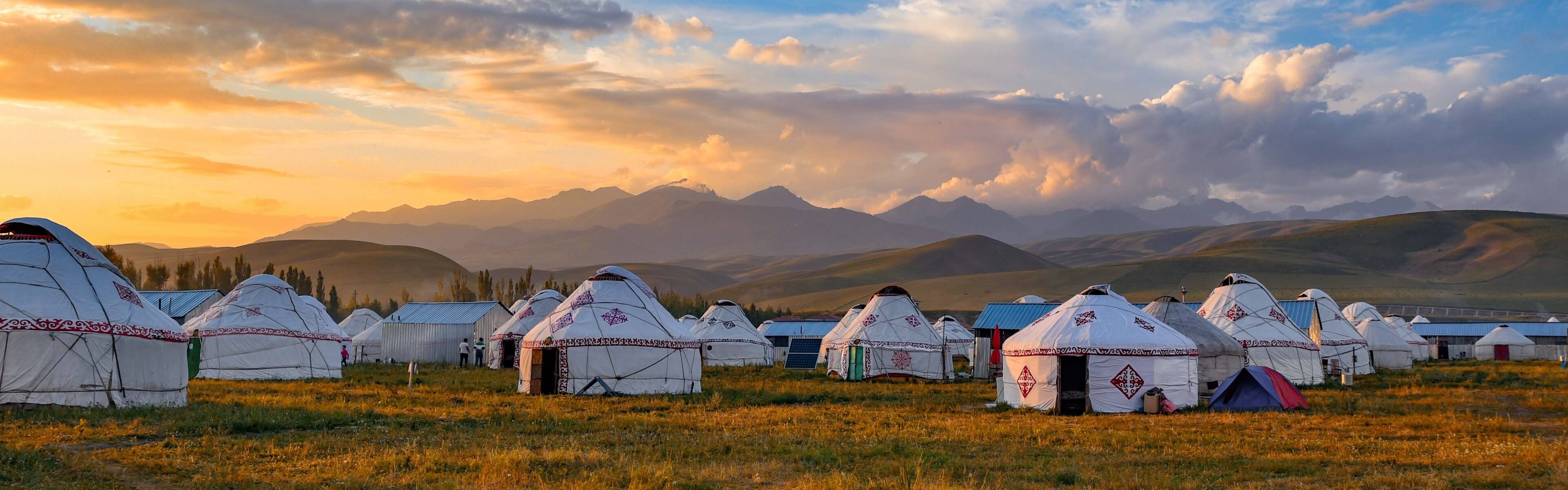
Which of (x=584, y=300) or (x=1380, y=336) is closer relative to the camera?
(x=584, y=300)

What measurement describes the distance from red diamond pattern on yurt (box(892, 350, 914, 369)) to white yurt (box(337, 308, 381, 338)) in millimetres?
35884

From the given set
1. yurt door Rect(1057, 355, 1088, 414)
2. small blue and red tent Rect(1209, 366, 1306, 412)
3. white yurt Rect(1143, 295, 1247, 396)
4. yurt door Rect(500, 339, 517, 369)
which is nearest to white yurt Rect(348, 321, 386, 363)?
yurt door Rect(500, 339, 517, 369)

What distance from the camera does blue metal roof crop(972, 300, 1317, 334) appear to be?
38.0 m

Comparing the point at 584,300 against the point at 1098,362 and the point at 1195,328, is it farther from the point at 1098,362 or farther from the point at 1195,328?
the point at 1195,328

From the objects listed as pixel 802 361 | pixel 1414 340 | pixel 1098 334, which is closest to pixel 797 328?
pixel 802 361

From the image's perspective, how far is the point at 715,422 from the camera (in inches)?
766

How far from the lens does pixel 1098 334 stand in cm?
2261

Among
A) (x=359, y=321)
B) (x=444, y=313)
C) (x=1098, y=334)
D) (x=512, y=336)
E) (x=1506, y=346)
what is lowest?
(x=1506, y=346)

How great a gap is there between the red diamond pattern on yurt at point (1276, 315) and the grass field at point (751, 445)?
24.9 feet

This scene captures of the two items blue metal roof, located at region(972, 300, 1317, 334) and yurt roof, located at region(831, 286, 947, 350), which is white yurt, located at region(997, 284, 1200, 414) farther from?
blue metal roof, located at region(972, 300, 1317, 334)

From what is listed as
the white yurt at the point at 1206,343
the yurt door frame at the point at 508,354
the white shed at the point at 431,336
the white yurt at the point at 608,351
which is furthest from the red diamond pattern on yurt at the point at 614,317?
the white shed at the point at 431,336

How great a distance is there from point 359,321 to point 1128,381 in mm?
52401

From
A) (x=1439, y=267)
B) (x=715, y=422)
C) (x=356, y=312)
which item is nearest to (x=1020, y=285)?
(x=1439, y=267)

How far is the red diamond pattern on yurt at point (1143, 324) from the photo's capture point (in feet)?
76.5
